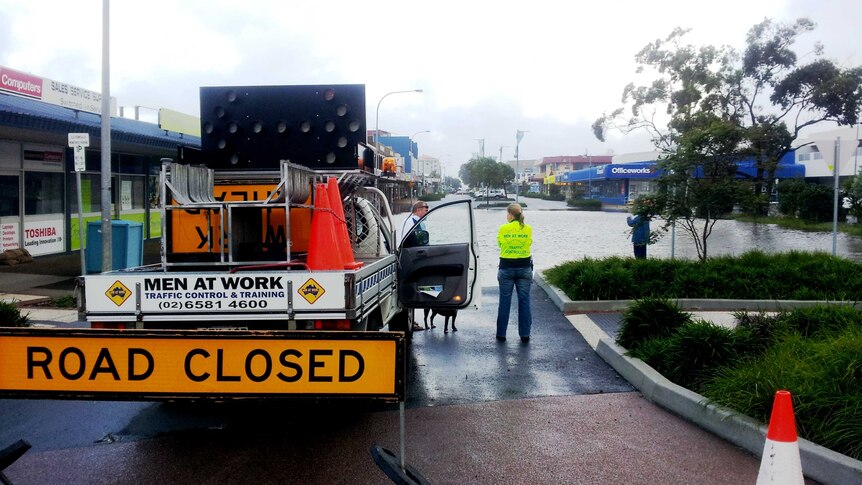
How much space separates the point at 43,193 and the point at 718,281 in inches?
650

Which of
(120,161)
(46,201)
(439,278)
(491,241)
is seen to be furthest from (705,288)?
(120,161)

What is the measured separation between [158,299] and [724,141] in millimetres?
10677

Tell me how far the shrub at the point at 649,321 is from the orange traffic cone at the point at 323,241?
3485mm

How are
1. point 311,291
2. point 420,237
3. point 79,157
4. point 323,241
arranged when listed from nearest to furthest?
point 311,291 < point 323,241 < point 420,237 < point 79,157

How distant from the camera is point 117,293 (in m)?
5.12

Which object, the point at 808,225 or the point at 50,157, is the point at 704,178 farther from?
the point at 808,225

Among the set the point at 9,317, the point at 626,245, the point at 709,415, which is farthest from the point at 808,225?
the point at 9,317

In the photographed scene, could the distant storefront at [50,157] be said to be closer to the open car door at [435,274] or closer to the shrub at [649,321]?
the open car door at [435,274]

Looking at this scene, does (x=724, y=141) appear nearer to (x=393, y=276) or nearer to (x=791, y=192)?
(x=393, y=276)

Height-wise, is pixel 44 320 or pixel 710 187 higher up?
pixel 710 187

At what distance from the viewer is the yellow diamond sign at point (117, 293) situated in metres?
5.12

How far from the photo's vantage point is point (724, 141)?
1276cm

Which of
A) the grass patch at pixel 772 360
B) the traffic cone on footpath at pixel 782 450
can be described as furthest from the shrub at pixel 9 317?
the traffic cone on footpath at pixel 782 450

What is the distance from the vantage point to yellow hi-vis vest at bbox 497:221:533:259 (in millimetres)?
8898
